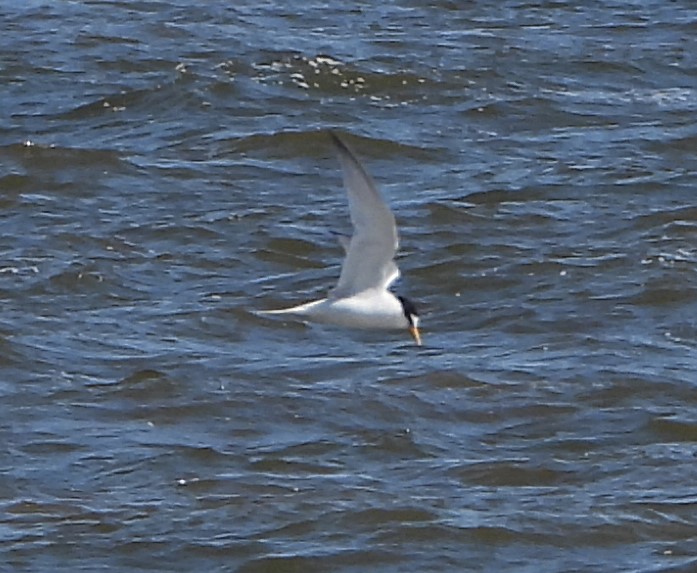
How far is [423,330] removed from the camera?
38.2 ft

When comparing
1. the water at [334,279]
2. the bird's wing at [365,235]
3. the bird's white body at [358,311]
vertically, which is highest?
the bird's wing at [365,235]

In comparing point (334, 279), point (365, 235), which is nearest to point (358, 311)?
point (365, 235)

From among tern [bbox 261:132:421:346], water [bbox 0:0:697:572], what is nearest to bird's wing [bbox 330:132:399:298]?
tern [bbox 261:132:421:346]

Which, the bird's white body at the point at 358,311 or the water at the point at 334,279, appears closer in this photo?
the bird's white body at the point at 358,311

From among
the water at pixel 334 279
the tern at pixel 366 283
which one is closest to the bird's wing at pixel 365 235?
the tern at pixel 366 283

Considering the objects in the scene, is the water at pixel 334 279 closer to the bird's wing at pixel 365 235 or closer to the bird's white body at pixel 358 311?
the bird's white body at pixel 358 311

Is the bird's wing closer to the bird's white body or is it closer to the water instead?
the bird's white body

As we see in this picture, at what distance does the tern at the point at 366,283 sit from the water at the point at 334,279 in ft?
3.74

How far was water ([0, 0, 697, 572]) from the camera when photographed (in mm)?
9562

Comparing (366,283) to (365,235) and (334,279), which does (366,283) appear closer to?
(365,235)

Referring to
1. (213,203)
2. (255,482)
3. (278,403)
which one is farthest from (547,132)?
(255,482)

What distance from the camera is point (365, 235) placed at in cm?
853

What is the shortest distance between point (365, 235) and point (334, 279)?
12.9 ft

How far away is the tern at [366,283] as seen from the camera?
27.7 ft
